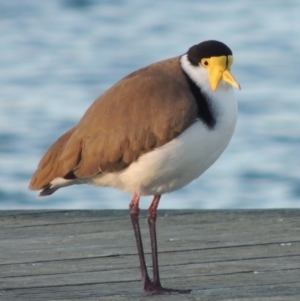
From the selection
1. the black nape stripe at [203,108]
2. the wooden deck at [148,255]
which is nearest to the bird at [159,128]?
the black nape stripe at [203,108]

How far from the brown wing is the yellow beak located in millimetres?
123

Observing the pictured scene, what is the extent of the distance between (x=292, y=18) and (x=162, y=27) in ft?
6.64

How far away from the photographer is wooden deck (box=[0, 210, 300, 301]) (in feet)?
18.4

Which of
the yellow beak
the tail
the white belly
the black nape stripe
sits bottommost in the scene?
the tail

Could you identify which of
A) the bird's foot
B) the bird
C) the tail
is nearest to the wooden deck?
the bird's foot

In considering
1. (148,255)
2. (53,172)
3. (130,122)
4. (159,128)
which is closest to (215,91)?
(159,128)

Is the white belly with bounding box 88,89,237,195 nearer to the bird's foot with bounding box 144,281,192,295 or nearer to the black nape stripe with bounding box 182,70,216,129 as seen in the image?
the black nape stripe with bounding box 182,70,216,129

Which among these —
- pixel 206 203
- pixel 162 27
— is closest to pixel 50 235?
pixel 206 203

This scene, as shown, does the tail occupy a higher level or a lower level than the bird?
lower

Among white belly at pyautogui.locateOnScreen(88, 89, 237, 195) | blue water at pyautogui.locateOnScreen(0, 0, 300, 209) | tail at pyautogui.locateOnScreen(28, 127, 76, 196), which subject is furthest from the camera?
blue water at pyautogui.locateOnScreen(0, 0, 300, 209)

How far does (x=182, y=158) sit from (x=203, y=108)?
255 mm

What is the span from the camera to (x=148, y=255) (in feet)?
20.6

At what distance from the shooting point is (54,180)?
5.96m

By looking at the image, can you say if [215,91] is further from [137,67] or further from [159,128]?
[137,67]
